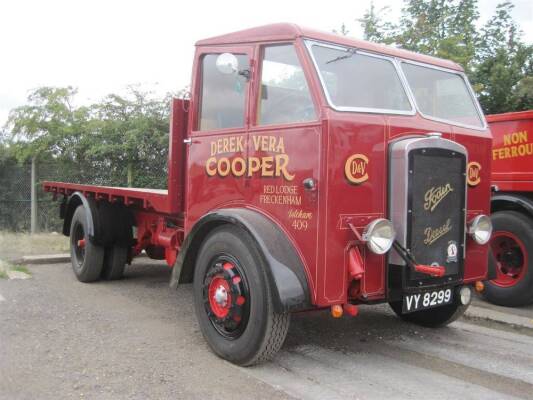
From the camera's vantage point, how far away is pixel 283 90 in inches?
161

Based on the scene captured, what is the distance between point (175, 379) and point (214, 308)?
Answer: 649mm

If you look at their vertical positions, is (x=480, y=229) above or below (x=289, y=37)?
below

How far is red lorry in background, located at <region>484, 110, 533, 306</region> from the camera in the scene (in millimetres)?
5820

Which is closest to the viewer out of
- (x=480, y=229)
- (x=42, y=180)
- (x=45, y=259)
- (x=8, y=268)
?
(x=480, y=229)

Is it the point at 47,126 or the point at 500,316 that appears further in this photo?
the point at 47,126

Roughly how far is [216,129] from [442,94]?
1995 millimetres

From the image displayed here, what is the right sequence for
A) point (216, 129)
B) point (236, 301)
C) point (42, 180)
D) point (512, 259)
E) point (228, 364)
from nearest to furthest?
point (236, 301) < point (228, 364) < point (216, 129) < point (512, 259) < point (42, 180)

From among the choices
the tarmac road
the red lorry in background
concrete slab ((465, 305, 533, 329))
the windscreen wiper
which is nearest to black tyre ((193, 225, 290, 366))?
the tarmac road

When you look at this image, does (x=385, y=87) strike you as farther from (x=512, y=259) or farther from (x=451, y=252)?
(x=512, y=259)

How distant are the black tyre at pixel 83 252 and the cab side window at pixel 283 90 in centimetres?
370

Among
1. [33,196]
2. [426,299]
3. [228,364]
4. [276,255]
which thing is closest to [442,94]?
[426,299]

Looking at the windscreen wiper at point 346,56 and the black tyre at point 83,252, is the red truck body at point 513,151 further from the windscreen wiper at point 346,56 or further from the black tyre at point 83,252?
the black tyre at point 83,252

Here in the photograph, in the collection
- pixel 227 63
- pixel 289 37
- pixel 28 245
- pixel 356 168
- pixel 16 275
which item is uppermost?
pixel 289 37

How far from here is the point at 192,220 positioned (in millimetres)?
4828
